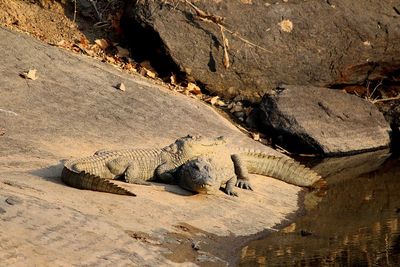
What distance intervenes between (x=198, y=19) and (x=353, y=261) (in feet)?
26.9

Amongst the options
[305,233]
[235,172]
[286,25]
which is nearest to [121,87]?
[235,172]

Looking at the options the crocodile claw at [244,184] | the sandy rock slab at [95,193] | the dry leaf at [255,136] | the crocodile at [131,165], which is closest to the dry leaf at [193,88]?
the sandy rock slab at [95,193]

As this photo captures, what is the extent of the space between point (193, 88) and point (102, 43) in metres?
1.96

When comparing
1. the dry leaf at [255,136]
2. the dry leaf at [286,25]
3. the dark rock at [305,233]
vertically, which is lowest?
the dark rock at [305,233]

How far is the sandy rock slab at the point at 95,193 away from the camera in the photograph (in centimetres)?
662

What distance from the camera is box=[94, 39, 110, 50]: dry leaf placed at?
15.1 metres

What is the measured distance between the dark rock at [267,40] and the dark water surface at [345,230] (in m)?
3.48

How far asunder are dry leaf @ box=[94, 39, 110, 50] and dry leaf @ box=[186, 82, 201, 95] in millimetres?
1765

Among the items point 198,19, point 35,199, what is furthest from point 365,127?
point 35,199

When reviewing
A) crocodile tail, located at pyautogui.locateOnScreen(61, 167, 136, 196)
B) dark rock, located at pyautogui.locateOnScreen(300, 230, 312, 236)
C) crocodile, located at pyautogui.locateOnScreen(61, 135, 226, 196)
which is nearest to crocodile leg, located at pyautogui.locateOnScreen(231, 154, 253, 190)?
crocodile, located at pyautogui.locateOnScreen(61, 135, 226, 196)

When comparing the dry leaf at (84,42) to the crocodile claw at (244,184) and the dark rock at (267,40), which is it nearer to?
the dark rock at (267,40)

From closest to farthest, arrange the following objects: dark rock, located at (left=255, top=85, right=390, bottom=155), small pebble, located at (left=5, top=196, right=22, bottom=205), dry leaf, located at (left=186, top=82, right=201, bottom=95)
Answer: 1. small pebble, located at (left=5, top=196, right=22, bottom=205)
2. dark rock, located at (left=255, top=85, right=390, bottom=155)
3. dry leaf, located at (left=186, top=82, right=201, bottom=95)

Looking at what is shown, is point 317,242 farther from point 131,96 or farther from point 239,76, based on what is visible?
point 239,76

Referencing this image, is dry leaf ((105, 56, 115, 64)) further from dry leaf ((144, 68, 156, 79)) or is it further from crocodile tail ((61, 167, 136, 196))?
crocodile tail ((61, 167, 136, 196))
